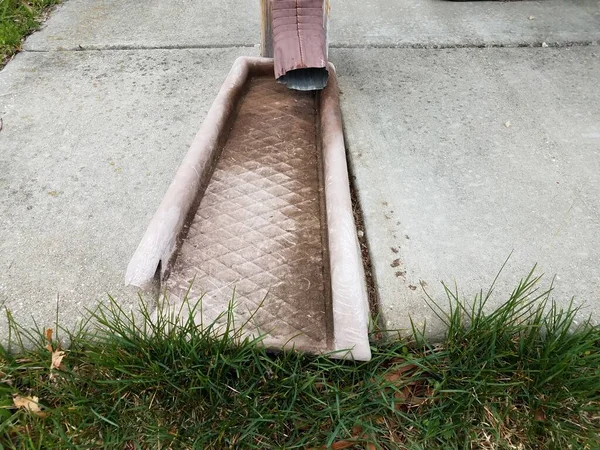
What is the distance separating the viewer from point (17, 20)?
3102 millimetres

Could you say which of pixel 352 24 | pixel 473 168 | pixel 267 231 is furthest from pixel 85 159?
pixel 352 24

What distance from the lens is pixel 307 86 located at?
6.94 ft

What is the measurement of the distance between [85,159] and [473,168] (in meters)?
1.67

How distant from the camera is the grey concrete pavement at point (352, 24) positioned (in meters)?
2.96

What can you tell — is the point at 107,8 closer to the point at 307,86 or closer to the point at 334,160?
the point at 307,86

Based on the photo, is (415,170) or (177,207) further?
(415,170)

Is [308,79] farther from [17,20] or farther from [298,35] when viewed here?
[17,20]

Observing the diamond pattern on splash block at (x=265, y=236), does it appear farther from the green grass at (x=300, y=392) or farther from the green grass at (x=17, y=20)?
the green grass at (x=17, y=20)

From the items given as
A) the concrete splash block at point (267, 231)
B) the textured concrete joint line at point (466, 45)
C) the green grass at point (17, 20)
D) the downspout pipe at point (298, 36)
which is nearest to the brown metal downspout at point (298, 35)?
the downspout pipe at point (298, 36)

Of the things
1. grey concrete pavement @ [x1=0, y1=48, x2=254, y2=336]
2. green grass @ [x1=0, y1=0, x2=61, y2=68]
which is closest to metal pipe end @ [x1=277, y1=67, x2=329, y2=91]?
grey concrete pavement @ [x1=0, y1=48, x2=254, y2=336]

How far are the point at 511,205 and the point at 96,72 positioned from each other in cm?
220

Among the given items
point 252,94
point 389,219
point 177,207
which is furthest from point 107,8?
point 389,219

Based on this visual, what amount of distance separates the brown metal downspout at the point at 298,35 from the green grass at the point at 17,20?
5.65ft

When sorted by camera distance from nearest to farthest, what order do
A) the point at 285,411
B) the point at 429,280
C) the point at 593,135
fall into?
1. the point at 285,411
2. the point at 429,280
3. the point at 593,135
